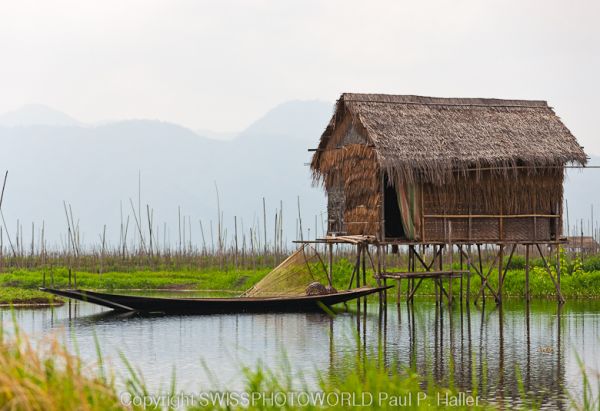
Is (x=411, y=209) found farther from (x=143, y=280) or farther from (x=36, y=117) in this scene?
(x=36, y=117)

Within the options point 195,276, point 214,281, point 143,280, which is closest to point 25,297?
point 143,280

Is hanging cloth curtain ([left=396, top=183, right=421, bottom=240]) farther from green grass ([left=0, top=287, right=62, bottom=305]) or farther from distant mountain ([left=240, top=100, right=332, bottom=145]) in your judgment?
distant mountain ([left=240, top=100, right=332, bottom=145])

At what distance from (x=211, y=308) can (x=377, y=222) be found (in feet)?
12.0

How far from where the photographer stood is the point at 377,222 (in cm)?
1944

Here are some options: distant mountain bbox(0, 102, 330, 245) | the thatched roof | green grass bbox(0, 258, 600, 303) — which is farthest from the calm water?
distant mountain bbox(0, 102, 330, 245)

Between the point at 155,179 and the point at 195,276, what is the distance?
10387cm

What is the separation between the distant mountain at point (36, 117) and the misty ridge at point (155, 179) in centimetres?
3153

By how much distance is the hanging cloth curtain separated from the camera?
1944 cm

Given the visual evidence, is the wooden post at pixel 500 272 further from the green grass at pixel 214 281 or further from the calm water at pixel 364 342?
the green grass at pixel 214 281

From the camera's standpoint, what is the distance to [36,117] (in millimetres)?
178125

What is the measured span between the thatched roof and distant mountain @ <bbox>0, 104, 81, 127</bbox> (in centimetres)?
15956

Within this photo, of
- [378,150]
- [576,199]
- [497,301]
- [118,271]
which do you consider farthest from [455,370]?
[576,199]

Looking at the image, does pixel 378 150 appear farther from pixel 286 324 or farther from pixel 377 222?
pixel 286 324

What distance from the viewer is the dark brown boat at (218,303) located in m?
18.3
